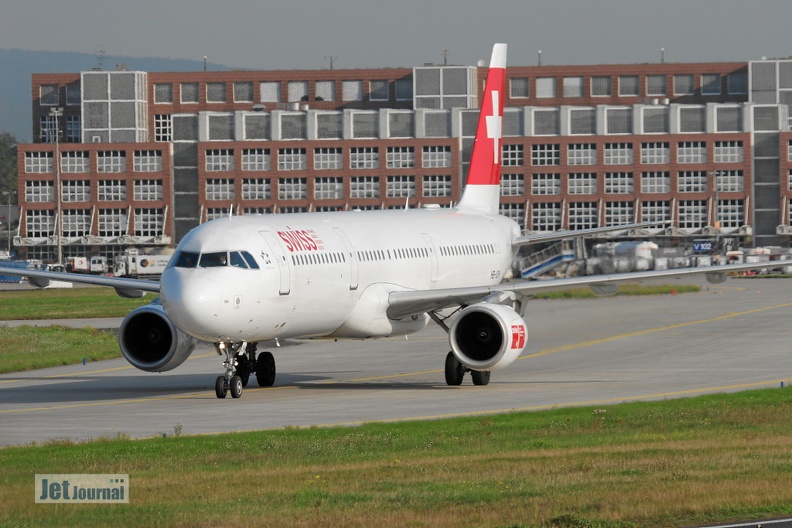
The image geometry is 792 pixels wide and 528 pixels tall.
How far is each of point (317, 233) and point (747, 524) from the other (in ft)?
67.4

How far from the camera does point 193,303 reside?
2947cm

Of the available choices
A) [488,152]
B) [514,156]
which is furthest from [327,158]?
[488,152]

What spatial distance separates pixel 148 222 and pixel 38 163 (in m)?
14.5

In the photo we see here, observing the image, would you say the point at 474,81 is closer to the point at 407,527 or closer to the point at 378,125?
the point at 378,125

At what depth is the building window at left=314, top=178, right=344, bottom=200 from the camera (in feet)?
506

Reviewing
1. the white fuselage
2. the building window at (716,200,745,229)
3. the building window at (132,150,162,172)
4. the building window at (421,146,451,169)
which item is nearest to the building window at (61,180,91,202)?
the building window at (132,150,162,172)

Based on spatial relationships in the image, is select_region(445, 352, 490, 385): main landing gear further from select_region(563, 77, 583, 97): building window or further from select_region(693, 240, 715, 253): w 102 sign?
select_region(563, 77, 583, 97): building window

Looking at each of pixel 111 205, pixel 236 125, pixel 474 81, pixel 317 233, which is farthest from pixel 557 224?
pixel 317 233

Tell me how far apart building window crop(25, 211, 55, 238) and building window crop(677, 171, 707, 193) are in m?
68.3

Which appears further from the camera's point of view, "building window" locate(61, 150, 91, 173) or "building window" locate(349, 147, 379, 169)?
"building window" locate(61, 150, 91, 173)

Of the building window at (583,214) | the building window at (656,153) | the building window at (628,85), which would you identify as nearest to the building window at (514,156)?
the building window at (583,214)

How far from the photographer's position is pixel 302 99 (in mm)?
168750

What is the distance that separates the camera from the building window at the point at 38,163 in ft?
527

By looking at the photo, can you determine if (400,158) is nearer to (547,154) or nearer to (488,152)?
(547,154)
